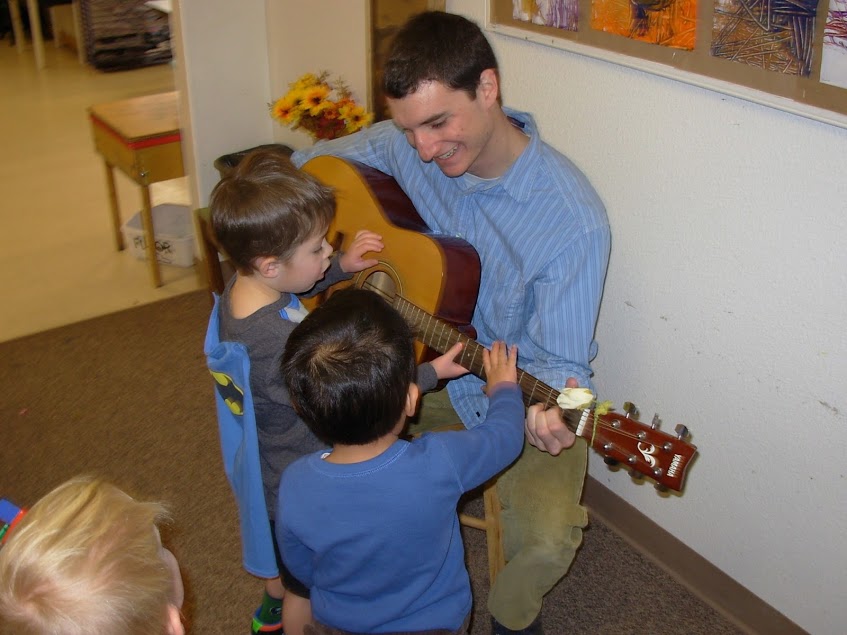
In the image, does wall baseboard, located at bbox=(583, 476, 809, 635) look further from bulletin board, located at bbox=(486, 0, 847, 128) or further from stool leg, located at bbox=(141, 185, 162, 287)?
stool leg, located at bbox=(141, 185, 162, 287)

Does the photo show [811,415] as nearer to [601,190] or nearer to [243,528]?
[601,190]

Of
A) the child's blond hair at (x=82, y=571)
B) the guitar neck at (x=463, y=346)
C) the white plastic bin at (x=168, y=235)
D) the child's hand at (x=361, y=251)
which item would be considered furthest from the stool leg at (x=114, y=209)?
the child's blond hair at (x=82, y=571)

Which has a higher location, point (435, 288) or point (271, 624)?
point (435, 288)

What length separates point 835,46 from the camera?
137 cm

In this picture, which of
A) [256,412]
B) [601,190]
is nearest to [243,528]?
[256,412]

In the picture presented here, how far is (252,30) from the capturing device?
10.1 feet

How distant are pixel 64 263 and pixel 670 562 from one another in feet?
9.40

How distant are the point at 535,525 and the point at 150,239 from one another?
2273 millimetres

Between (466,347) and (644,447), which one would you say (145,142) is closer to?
(466,347)

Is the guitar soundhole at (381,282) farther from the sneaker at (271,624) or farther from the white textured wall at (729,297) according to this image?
the sneaker at (271,624)

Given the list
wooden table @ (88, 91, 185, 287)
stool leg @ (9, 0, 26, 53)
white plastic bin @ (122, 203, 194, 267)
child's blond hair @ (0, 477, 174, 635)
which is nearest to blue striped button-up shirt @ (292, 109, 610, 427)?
child's blond hair @ (0, 477, 174, 635)

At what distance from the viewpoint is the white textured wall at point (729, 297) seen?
5.20 feet

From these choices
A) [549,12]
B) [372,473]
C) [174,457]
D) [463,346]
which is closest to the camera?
[372,473]

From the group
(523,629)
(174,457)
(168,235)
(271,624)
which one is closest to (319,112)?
(174,457)
